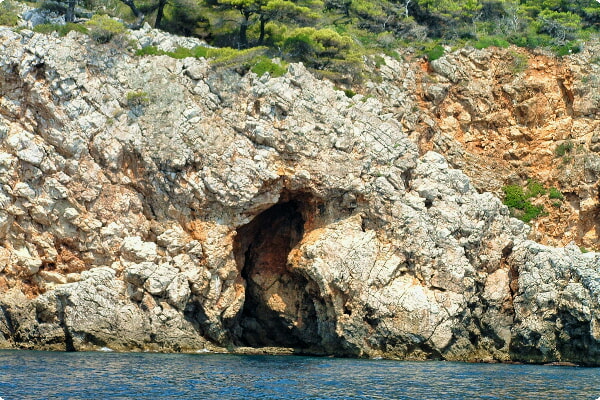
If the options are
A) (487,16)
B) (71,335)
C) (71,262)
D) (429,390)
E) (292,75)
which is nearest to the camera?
(429,390)

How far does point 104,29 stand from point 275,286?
55.1 ft

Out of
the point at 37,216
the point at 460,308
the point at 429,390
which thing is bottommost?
the point at 429,390

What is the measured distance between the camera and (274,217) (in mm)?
43719

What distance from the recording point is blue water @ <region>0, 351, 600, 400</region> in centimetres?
2461

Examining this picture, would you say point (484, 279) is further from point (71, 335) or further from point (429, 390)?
point (71, 335)

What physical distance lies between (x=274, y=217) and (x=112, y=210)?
30.7 feet

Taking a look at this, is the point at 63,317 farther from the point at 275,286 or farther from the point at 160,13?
the point at 160,13

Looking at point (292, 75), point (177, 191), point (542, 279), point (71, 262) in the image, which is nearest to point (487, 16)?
point (292, 75)

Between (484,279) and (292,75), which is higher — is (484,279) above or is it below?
below

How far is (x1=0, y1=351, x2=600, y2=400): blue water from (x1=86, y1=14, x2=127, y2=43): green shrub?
1762cm

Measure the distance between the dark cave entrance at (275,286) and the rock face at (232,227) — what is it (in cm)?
17

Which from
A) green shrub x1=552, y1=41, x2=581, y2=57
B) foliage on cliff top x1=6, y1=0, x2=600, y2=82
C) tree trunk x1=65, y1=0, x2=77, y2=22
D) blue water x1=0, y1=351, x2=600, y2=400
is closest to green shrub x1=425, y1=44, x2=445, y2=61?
foliage on cliff top x1=6, y1=0, x2=600, y2=82

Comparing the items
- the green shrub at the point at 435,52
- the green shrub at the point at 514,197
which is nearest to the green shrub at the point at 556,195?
the green shrub at the point at 514,197

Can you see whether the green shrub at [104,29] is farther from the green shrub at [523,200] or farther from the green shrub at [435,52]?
the green shrub at [523,200]
